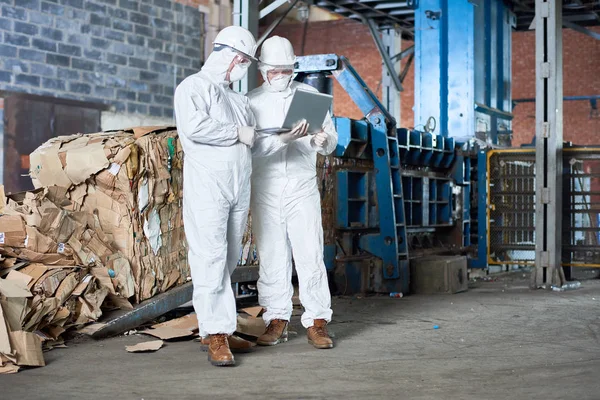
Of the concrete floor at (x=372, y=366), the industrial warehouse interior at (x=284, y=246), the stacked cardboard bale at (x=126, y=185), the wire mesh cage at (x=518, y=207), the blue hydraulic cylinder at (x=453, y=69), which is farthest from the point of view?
the blue hydraulic cylinder at (x=453, y=69)

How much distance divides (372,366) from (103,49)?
11395 millimetres

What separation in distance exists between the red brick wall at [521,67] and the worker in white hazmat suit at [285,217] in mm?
16866

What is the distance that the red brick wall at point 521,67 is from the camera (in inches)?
883

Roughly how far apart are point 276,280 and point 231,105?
1.34m

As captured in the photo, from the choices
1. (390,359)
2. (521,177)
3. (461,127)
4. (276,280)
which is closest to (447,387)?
(390,359)

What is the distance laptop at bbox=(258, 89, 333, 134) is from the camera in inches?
235

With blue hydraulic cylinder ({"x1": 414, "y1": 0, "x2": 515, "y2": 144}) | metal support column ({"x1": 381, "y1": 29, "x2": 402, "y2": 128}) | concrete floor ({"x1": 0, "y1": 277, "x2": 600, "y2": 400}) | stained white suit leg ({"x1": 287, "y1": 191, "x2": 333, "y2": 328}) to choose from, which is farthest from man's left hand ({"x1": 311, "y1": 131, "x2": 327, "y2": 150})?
metal support column ({"x1": 381, "y1": 29, "x2": 402, "y2": 128})

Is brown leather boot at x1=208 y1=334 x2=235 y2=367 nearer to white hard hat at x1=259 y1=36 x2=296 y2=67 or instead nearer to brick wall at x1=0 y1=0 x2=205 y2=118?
white hard hat at x1=259 y1=36 x2=296 y2=67

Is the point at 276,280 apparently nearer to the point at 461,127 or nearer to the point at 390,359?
the point at 390,359

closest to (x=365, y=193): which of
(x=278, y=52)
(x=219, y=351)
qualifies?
(x=278, y=52)

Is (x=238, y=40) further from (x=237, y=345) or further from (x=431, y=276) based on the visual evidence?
(x=431, y=276)

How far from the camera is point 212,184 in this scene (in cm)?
573

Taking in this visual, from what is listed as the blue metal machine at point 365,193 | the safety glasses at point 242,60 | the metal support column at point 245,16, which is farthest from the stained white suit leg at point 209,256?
the metal support column at point 245,16

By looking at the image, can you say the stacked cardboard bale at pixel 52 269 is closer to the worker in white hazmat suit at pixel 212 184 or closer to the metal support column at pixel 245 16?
the worker in white hazmat suit at pixel 212 184
